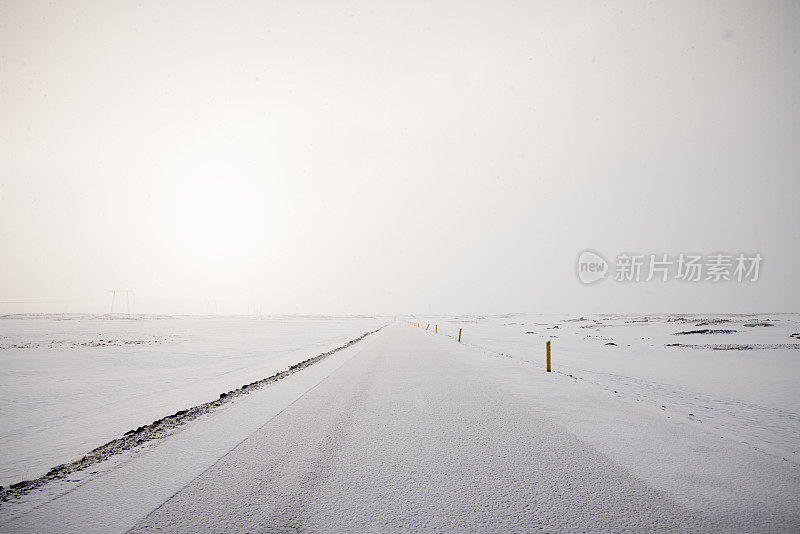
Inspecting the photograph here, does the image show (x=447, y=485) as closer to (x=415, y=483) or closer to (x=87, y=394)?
(x=415, y=483)

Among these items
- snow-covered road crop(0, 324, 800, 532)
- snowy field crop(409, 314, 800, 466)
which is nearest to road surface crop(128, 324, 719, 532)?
snow-covered road crop(0, 324, 800, 532)

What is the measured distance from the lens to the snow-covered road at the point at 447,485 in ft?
10.4

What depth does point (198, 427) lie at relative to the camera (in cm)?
616

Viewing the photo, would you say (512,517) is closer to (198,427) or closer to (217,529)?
(217,529)

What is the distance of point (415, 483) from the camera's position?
Answer: 3.88 meters

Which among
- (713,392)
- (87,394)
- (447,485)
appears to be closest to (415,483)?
(447,485)

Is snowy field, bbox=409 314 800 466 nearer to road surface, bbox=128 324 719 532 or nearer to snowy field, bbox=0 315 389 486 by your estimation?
road surface, bbox=128 324 719 532

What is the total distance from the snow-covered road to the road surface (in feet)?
0.05

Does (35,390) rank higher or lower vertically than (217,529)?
lower

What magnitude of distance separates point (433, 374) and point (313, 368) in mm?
4558

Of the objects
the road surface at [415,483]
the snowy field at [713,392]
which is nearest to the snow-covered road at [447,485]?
the road surface at [415,483]

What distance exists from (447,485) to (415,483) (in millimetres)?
335

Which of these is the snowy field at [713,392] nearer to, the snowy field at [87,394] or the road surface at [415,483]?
the road surface at [415,483]

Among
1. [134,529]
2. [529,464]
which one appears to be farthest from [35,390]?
[529,464]
